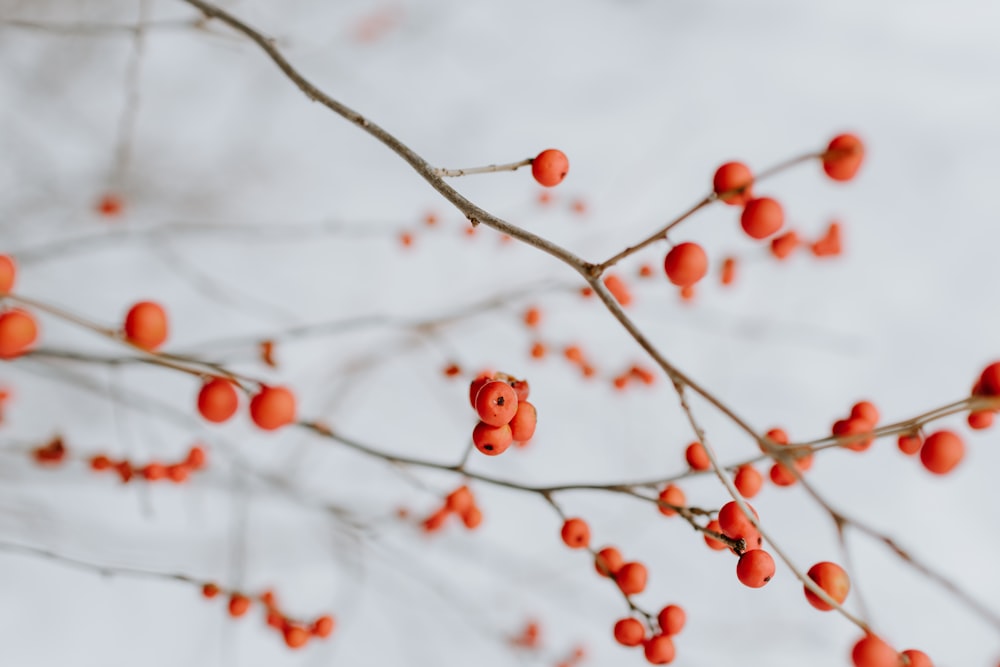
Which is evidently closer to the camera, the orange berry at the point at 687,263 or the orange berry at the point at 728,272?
the orange berry at the point at 687,263

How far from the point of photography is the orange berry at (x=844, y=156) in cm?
28

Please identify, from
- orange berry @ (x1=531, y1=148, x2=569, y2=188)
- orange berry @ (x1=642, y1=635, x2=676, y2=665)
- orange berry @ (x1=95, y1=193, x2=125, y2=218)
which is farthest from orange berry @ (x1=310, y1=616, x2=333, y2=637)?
orange berry @ (x1=95, y1=193, x2=125, y2=218)

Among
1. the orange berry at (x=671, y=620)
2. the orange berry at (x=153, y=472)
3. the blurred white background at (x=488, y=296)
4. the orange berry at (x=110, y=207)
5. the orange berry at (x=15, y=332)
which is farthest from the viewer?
the blurred white background at (x=488, y=296)

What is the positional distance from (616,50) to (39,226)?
2.65 feet

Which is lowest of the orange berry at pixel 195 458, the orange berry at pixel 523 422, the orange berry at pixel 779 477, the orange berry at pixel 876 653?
the orange berry at pixel 876 653

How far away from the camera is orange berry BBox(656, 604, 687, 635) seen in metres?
0.36

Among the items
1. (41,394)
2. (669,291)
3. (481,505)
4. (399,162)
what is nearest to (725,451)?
(669,291)

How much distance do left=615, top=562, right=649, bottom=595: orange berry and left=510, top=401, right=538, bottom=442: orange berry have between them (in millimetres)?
107

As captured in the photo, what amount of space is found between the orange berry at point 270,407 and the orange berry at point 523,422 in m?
0.09

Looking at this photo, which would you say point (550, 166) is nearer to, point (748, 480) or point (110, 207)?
point (748, 480)

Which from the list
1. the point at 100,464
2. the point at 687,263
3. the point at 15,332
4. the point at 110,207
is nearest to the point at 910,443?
the point at 687,263

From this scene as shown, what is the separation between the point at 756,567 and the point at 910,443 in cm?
8

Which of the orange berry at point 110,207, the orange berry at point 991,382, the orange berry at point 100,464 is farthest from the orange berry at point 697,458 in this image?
the orange berry at point 110,207

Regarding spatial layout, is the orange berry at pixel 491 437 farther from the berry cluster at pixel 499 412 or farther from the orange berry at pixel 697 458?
the orange berry at pixel 697 458
